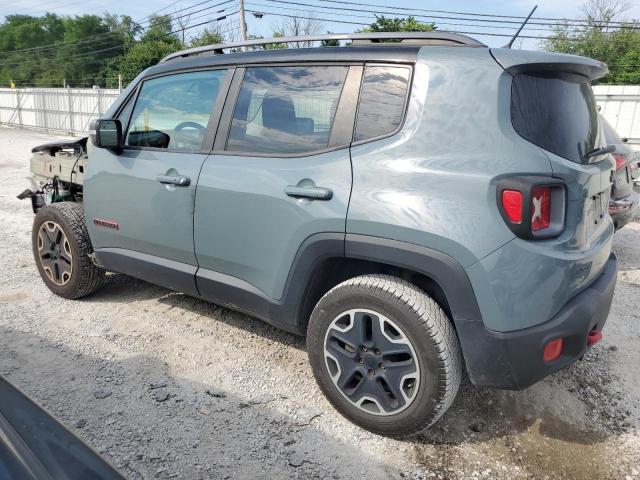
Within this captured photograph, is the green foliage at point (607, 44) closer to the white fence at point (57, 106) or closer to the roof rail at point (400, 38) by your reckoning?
the white fence at point (57, 106)

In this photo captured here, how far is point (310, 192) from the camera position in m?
2.48

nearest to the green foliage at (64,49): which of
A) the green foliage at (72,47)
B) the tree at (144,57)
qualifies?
the green foliage at (72,47)

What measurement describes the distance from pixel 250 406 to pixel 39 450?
1583 millimetres

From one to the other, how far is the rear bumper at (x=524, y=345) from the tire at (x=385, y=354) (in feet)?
0.37

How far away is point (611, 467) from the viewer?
236 centimetres

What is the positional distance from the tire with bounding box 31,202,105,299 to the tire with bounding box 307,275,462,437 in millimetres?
2176

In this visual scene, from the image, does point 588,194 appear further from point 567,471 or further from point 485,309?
point 567,471

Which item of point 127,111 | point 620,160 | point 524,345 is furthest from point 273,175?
point 620,160

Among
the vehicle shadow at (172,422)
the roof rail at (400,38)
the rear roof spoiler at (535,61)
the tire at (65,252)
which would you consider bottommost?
the vehicle shadow at (172,422)

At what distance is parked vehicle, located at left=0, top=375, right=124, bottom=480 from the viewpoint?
1.18 meters

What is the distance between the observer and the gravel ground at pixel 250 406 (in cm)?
235

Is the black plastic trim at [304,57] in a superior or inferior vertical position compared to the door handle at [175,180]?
superior

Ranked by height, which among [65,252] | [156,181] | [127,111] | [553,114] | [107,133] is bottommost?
[65,252]

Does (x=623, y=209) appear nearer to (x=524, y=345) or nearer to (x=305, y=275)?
(x=524, y=345)
